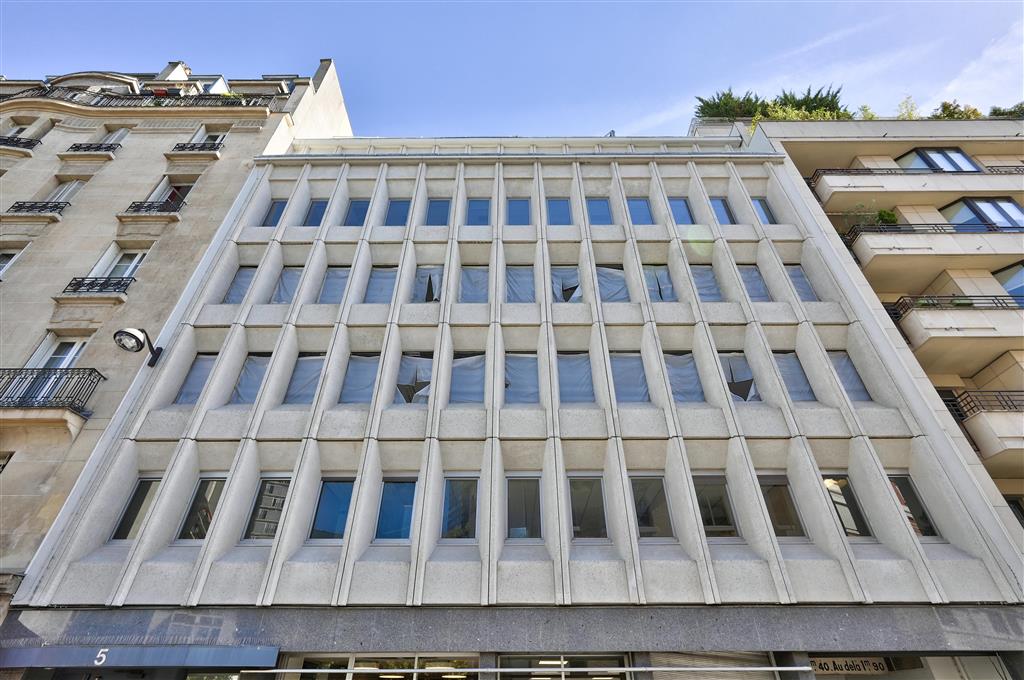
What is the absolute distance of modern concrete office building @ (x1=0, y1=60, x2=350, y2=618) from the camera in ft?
→ 33.7

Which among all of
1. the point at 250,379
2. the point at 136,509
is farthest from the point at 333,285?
the point at 136,509

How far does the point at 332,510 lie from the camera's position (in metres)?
10.1

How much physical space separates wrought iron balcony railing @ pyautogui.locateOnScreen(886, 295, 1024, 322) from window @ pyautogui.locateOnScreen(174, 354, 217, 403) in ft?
66.9

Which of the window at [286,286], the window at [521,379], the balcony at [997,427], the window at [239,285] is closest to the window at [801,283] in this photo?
the balcony at [997,427]

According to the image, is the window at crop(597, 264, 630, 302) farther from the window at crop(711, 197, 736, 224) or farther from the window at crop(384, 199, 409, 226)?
the window at crop(384, 199, 409, 226)

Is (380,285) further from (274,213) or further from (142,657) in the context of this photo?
(142,657)

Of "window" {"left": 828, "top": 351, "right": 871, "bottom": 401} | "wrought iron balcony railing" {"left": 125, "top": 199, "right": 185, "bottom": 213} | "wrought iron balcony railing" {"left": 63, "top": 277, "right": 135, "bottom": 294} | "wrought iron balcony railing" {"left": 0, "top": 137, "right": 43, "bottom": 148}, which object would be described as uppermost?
"wrought iron balcony railing" {"left": 0, "top": 137, "right": 43, "bottom": 148}

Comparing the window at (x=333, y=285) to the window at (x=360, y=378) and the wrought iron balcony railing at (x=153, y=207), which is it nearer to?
the window at (x=360, y=378)

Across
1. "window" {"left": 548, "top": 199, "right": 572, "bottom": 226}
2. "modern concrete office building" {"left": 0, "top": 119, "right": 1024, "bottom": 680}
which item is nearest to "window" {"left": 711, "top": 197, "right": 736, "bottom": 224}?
"modern concrete office building" {"left": 0, "top": 119, "right": 1024, "bottom": 680}

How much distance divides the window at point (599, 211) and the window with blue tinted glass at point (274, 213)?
11090 mm

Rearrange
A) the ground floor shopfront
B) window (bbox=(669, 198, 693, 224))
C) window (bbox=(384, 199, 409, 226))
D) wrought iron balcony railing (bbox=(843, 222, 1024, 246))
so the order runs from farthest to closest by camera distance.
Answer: window (bbox=(384, 199, 409, 226)) → window (bbox=(669, 198, 693, 224)) → wrought iron balcony railing (bbox=(843, 222, 1024, 246)) → the ground floor shopfront

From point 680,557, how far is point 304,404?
9702 mm

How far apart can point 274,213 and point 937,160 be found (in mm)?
25256

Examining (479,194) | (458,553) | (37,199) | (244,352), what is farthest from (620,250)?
(37,199)
